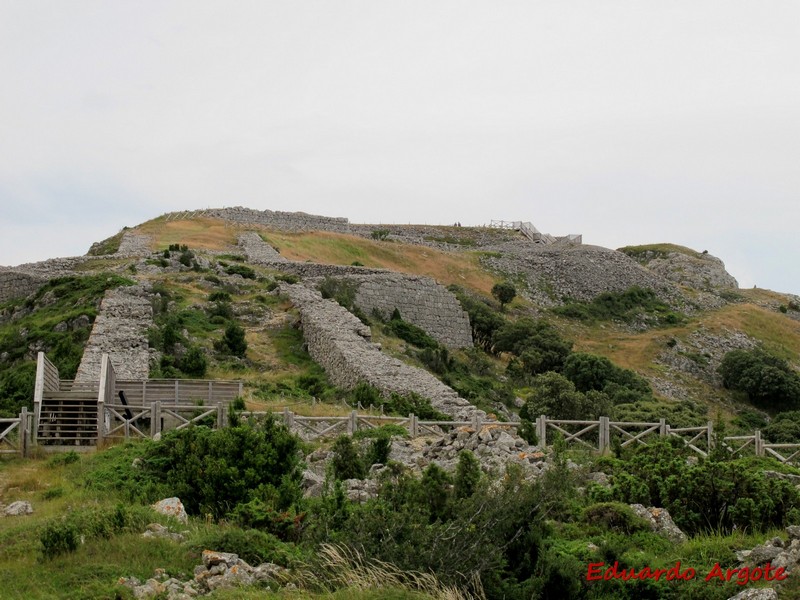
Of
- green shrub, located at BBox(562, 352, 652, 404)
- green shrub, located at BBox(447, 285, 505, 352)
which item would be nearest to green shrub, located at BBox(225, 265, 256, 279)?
green shrub, located at BBox(447, 285, 505, 352)

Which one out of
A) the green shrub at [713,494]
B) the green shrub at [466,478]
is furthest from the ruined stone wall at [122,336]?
the green shrub at [713,494]

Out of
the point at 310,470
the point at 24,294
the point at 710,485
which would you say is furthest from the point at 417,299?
the point at 710,485

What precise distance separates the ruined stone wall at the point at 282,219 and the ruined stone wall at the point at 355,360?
103 ft

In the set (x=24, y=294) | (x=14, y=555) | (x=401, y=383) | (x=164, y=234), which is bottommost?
(x=14, y=555)

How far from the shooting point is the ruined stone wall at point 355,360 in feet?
86.7

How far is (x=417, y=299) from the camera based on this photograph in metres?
45.6

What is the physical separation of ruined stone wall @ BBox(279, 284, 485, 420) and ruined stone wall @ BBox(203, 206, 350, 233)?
3130 centimetres

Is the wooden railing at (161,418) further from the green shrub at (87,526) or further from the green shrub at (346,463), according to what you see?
the green shrub at (87,526)

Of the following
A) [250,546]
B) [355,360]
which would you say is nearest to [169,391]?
[355,360]

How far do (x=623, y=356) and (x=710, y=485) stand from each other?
40448mm

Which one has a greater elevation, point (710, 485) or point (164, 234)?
point (164, 234)

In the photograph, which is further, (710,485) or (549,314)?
(549,314)

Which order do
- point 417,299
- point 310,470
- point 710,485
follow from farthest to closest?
point 417,299
point 310,470
point 710,485

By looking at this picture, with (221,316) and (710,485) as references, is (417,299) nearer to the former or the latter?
(221,316)
